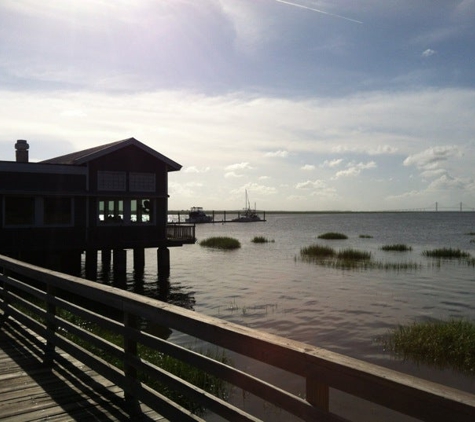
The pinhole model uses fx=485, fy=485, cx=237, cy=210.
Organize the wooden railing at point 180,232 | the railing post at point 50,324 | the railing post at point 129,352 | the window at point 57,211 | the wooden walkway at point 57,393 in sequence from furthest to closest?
the wooden railing at point 180,232
the window at point 57,211
the railing post at point 50,324
the railing post at point 129,352
the wooden walkway at point 57,393

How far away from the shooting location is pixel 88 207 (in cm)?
2386

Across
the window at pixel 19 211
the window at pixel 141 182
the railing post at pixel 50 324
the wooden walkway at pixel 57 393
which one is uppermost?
the window at pixel 141 182

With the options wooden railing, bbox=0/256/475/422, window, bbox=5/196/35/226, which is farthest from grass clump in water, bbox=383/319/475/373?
window, bbox=5/196/35/226

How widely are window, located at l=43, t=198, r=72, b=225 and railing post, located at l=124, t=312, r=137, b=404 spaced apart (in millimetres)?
19542

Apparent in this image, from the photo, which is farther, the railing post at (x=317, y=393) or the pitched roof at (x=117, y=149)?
the pitched roof at (x=117, y=149)

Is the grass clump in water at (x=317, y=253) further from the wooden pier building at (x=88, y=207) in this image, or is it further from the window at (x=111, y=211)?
the window at (x=111, y=211)

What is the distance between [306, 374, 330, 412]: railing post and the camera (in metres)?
2.82

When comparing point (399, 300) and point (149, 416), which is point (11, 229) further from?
point (149, 416)

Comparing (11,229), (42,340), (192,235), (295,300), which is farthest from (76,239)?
(42,340)

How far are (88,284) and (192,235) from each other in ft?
73.6

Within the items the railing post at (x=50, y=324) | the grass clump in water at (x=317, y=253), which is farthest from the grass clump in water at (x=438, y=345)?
the grass clump in water at (x=317, y=253)

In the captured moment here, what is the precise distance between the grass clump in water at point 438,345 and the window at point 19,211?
16.8m

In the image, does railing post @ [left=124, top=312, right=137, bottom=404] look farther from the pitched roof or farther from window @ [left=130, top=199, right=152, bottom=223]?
window @ [left=130, top=199, right=152, bottom=223]

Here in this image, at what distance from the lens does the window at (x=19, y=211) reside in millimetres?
21984
